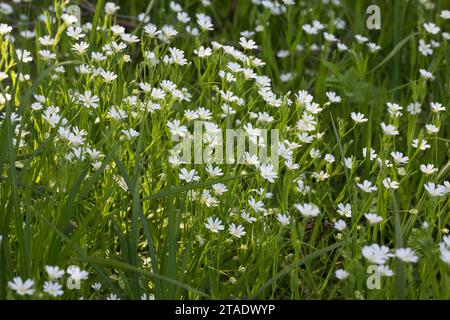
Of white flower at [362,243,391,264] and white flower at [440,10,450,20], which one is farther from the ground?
white flower at [440,10,450,20]

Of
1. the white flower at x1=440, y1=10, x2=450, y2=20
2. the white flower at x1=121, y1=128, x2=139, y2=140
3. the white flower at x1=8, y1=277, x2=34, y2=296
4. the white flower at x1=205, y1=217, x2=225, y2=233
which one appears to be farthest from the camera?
the white flower at x1=440, y1=10, x2=450, y2=20

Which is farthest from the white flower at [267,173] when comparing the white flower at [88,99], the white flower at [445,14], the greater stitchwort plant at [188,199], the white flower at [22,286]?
the white flower at [445,14]

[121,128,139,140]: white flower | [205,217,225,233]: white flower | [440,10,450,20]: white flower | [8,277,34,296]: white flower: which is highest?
[440,10,450,20]: white flower

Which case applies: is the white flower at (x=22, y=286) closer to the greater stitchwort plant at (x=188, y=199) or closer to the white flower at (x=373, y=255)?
the greater stitchwort plant at (x=188, y=199)

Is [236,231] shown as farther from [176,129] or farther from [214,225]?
[176,129]

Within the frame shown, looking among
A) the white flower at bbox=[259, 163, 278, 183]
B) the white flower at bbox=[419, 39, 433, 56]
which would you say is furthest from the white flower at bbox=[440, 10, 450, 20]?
the white flower at bbox=[259, 163, 278, 183]

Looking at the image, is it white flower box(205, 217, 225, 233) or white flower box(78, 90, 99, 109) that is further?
white flower box(78, 90, 99, 109)

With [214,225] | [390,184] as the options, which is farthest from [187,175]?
[390,184]

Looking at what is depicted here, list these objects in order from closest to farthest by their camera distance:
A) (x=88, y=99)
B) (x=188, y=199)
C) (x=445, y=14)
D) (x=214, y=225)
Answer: (x=214, y=225) → (x=188, y=199) → (x=88, y=99) → (x=445, y=14)

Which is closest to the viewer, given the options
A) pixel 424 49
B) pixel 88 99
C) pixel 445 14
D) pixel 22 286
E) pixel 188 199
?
pixel 22 286

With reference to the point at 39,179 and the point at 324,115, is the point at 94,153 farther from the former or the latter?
the point at 324,115

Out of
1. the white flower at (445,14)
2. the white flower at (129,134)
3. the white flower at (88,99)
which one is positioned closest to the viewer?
the white flower at (129,134)

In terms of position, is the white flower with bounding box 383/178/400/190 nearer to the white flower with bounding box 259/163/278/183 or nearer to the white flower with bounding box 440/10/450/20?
the white flower with bounding box 259/163/278/183

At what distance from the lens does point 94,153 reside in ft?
7.43
